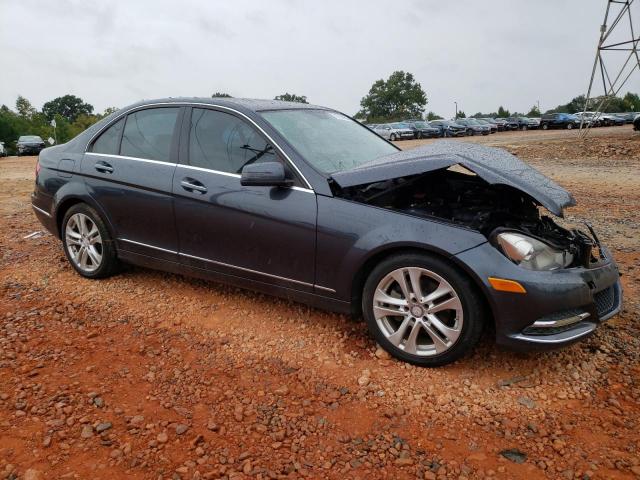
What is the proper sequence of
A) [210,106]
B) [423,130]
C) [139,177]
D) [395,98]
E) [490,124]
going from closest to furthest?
[210,106], [139,177], [423,130], [490,124], [395,98]

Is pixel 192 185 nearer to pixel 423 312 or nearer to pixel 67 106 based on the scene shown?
pixel 423 312

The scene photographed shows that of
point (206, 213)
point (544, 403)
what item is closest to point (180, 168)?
point (206, 213)

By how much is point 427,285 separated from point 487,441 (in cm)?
89

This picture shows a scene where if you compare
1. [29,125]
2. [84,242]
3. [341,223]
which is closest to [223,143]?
[341,223]

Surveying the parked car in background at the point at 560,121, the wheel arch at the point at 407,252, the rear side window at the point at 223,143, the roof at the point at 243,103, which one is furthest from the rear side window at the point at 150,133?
the parked car in background at the point at 560,121

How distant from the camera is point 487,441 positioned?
7.73 feet

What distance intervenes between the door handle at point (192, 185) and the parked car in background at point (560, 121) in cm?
3761

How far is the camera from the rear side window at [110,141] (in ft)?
13.4

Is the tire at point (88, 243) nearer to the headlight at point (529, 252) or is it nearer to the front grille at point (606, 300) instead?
the headlight at point (529, 252)

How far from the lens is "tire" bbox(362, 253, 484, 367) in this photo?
8.97 ft

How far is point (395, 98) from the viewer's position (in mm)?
86812

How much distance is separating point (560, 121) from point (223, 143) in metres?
38.1

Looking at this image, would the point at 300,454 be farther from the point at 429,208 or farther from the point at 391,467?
the point at 429,208

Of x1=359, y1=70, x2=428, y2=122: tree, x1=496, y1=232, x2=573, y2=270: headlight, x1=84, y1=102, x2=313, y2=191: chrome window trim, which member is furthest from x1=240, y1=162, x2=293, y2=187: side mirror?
x1=359, y1=70, x2=428, y2=122: tree
